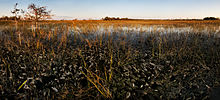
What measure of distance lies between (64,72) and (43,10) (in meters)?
5.45

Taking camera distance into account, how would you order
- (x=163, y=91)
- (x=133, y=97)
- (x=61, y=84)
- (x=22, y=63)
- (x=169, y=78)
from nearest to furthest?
(x=133, y=97), (x=163, y=91), (x=61, y=84), (x=169, y=78), (x=22, y=63)

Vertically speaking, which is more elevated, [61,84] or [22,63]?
[22,63]

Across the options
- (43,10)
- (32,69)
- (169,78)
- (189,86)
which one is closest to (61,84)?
(32,69)

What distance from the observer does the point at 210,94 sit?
223cm

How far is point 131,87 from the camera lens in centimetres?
246

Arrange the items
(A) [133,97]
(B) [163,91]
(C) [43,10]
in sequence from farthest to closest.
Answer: (C) [43,10] < (B) [163,91] < (A) [133,97]

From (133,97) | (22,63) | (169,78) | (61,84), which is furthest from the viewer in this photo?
(22,63)

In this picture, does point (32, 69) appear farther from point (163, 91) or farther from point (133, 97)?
point (163, 91)

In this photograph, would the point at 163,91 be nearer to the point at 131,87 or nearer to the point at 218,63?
the point at 131,87

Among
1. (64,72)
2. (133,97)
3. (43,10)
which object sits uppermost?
(43,10)

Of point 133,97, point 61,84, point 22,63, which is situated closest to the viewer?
point 133,97

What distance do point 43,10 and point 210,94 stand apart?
816 cm

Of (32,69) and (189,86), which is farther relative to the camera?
(32,69)

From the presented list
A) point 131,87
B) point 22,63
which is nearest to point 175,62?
point 131,87
